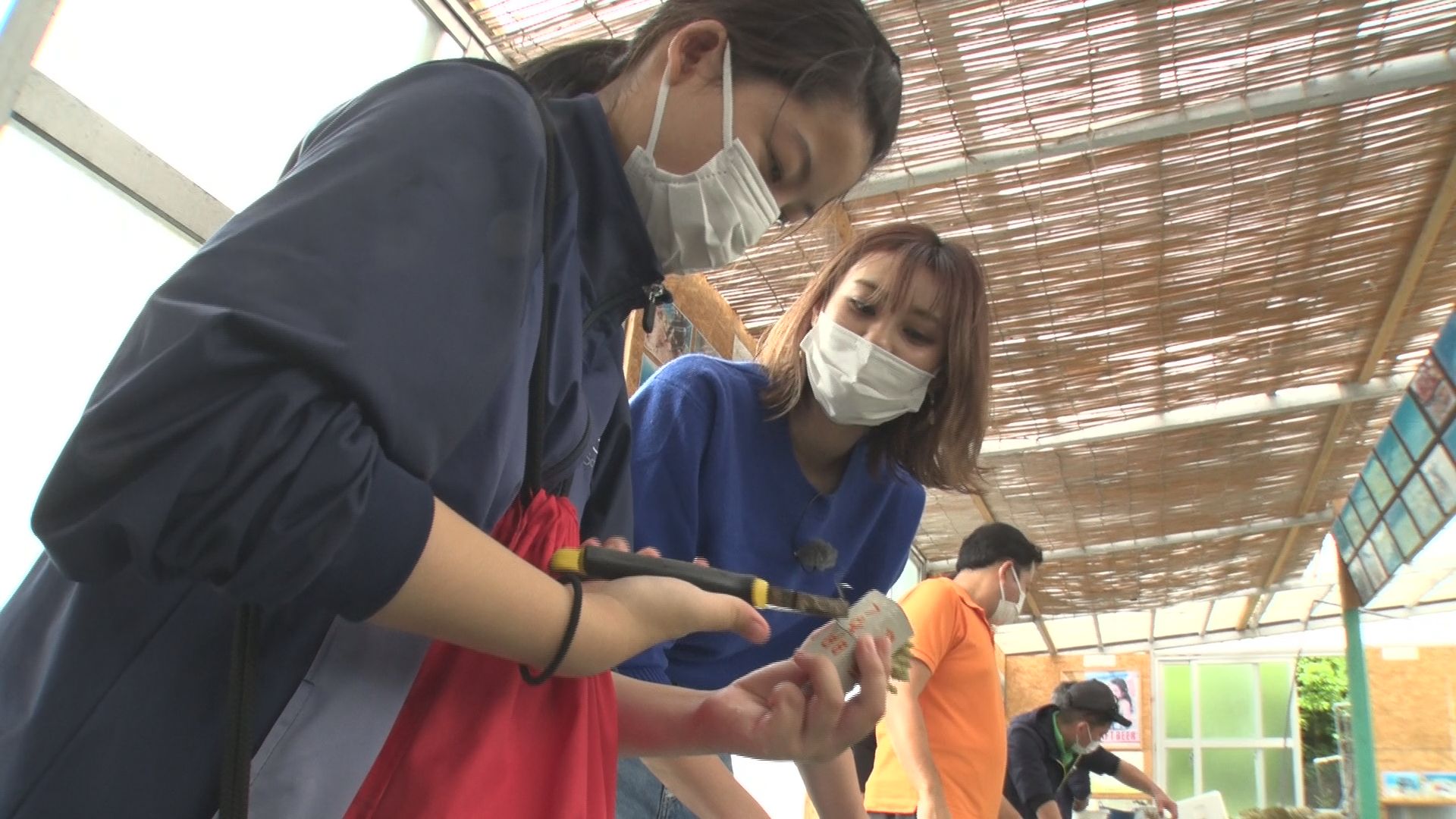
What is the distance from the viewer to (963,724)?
2635 millimetres

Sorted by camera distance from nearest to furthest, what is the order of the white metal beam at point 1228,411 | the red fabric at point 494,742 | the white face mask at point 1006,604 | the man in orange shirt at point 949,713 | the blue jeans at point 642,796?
1. the red fabric at point 494,742
2. the blue jeans at point 642,796
3. the man in orange shirt at point 949,713
4. the white face mask at point 1006,604
5. the white metal beam at point 1228,411

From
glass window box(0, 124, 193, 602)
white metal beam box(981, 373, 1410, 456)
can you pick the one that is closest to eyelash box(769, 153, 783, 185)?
glass window box(0, 124, 193, 602)

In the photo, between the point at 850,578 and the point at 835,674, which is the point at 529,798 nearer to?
the point at 835,674

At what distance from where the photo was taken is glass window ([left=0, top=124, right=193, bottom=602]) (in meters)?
1.45

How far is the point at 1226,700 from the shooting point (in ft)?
35.6

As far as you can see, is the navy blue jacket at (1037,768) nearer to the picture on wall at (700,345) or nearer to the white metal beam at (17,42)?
the picture on wall at (700,345)

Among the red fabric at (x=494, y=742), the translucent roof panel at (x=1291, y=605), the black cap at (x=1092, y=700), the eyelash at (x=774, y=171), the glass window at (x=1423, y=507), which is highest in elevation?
the translucent roof panel at (x=1291, y=605)

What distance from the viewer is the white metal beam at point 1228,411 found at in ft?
16.4

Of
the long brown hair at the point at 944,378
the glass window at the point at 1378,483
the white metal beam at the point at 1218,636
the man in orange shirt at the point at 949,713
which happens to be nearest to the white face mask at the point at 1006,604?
the man in orange shirt at the point at 949,713

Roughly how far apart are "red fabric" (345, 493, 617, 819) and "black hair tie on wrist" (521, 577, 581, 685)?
15mm

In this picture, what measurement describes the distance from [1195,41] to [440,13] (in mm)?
2037

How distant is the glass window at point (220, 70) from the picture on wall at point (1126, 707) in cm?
1028

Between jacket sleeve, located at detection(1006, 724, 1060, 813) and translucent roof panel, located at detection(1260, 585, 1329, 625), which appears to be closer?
jacket sleeve, located at detection(1006, 724, 1060, 813)

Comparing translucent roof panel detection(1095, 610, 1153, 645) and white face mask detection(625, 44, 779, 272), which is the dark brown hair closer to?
white face mask detection(625, 44, 779, 272)
